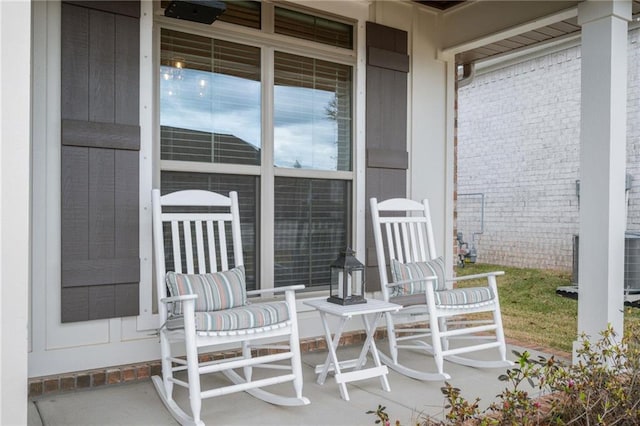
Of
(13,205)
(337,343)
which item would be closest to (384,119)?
(337,343)

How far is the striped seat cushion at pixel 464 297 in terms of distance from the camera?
3.26m

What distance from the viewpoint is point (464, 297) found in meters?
3.31

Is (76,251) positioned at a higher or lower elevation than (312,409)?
higher

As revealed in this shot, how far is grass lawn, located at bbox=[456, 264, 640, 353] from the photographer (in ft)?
14.8

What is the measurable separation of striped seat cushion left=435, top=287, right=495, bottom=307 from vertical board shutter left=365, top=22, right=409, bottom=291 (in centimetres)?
95

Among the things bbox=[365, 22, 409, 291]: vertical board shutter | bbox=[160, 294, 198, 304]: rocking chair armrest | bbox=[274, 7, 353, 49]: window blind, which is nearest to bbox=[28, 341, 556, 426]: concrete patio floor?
bbox=[160, 294, 198, 304]: rocking chair armrest

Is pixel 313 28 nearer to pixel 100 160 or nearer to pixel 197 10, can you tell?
pixel 197 10

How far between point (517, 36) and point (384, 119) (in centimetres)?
161

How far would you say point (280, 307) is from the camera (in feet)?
9.09

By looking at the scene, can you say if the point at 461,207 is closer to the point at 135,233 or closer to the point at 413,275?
the point at 413,275

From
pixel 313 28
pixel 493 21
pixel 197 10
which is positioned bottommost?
pixel 197 10

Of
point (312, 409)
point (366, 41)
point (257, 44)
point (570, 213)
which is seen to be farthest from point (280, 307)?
point (570, 213)

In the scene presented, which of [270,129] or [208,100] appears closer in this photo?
[208,100]

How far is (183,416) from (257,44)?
2.41 meters
